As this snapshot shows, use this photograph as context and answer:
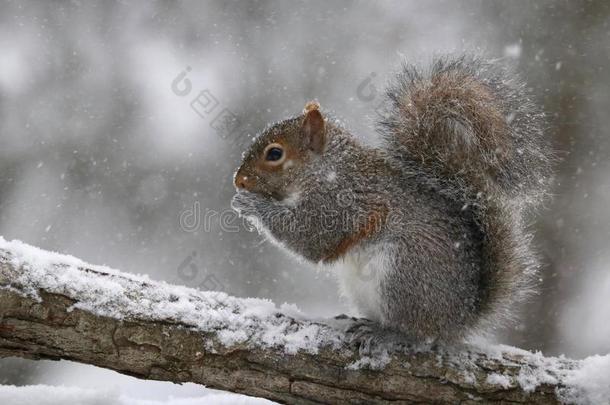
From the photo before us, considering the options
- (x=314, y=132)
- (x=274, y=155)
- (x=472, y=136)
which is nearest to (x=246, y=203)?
(x=274, y=155)

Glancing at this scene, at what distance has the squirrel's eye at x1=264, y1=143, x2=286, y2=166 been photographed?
8.59 ft

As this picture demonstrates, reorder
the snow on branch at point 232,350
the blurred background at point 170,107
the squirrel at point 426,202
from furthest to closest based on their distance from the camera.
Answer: the blurred background at point 170,107, the squirrel at point 426,202, the snow on branch at point 232,350

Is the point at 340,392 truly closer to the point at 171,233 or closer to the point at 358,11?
the point at 171,233

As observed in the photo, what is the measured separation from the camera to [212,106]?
4676 millimetres

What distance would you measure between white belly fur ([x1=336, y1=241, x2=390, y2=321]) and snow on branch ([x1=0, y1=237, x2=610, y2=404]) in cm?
14

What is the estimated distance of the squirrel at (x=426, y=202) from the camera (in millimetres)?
2277

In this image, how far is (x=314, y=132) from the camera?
2.62m

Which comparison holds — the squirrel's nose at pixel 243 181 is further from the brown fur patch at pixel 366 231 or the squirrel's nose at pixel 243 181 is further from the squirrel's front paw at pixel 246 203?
the brown fur patch at pixel 366 231

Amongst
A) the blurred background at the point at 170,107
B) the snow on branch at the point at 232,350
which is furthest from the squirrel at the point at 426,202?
the blurred background at the point at 170,107

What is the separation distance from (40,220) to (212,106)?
1460 mm

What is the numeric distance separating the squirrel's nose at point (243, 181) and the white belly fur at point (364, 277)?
0.46 m

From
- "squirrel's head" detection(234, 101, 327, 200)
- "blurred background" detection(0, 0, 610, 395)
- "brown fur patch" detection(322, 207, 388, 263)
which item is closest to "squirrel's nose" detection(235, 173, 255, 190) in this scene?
"squirrel's head" detection(234, 101, 327, 200)

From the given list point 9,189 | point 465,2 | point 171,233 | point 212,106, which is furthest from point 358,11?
point 9,189

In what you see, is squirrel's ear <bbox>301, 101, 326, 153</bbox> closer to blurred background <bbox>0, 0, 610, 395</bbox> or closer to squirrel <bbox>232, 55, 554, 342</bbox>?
squirrel <bbox>232, 55, 554, 342</bbox>
